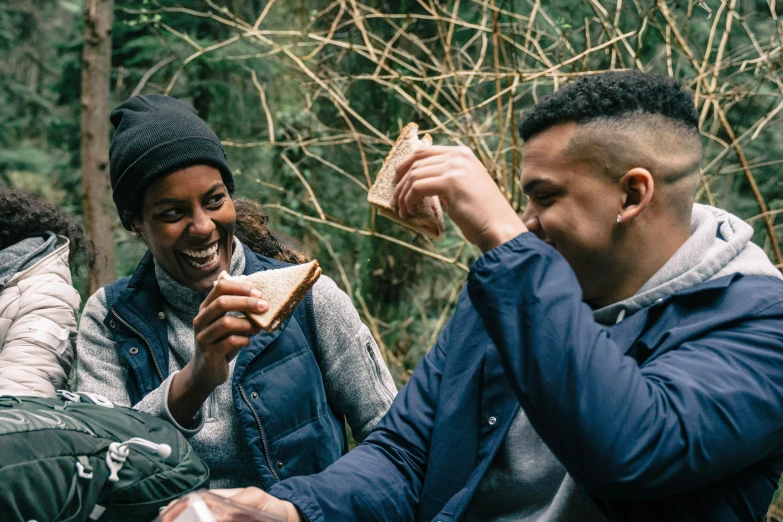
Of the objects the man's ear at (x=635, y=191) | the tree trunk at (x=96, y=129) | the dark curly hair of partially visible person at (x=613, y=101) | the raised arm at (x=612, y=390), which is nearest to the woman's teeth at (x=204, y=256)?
the dark curly hair of partially visible person at (x=613, y=101)

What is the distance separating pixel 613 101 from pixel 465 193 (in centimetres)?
50

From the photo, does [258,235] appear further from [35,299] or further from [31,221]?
[31,221]

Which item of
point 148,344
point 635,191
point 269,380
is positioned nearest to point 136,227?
point 148,344

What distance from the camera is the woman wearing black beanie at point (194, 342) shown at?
2.44 metres

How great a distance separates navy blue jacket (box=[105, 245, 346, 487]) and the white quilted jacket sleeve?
29cm

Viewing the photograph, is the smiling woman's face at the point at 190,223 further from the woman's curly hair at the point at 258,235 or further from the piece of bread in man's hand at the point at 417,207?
the piece of bread in man's hand at the point at 417,207

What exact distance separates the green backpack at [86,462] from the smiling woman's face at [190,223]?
633 millimetres

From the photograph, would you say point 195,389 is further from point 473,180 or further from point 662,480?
point 662,480

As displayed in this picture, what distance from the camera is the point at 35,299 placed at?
277 centimetres

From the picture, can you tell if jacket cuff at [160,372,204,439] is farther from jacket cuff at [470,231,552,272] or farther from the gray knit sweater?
jacket cuff at [470,231,552,272]

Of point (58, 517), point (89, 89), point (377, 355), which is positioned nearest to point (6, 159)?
point (89, 89)

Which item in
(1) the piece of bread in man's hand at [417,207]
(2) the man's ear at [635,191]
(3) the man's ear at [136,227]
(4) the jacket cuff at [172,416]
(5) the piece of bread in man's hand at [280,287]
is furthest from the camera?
(3) the man's ear at [136,227]

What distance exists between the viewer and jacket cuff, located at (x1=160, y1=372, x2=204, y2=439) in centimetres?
229

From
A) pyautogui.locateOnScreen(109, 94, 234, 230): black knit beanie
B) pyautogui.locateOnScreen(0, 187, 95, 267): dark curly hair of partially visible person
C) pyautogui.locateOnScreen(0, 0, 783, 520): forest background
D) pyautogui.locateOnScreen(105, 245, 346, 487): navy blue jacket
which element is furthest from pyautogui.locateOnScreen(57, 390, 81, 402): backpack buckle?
pyautogui.locateOnScreen(0, 0, 783, 520): forest background
